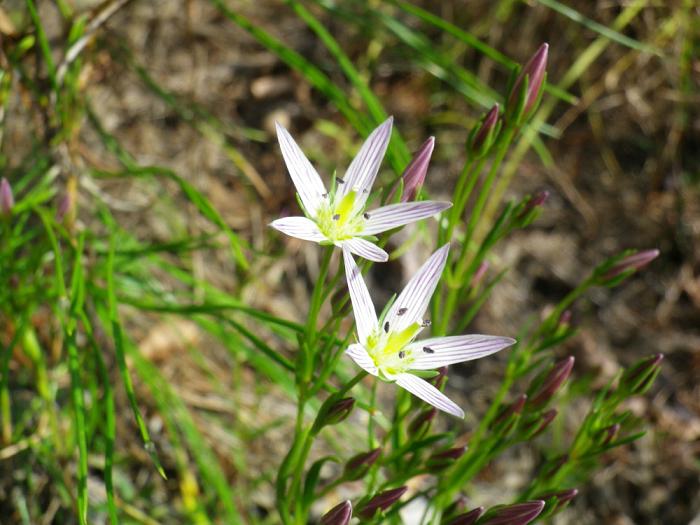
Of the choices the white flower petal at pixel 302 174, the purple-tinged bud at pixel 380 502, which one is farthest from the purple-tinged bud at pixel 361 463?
the white flower petal at pixel 302 174

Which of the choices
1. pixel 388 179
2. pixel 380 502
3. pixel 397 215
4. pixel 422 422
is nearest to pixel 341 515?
pixel 380 502

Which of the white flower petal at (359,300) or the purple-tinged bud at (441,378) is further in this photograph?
the purple-tinged bud at (441,378)

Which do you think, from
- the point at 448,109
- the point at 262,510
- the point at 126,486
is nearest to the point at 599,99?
the point at 448,109

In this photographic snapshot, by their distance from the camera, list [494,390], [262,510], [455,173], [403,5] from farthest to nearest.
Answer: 1. [455,173]
2. [494,390]
3. [262,510]
4. [403,5]

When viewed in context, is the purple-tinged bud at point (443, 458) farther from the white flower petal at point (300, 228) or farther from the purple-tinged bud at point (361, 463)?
the white flower petal at point (300, 228)

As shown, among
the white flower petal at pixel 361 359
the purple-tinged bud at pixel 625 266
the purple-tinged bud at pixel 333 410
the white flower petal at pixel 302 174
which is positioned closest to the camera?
the white flower petal at pixel 361 359

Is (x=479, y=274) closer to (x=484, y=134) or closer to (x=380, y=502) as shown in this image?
(x=484, y=134)

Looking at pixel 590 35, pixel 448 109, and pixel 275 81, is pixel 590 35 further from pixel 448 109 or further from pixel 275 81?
pixel 275 81
